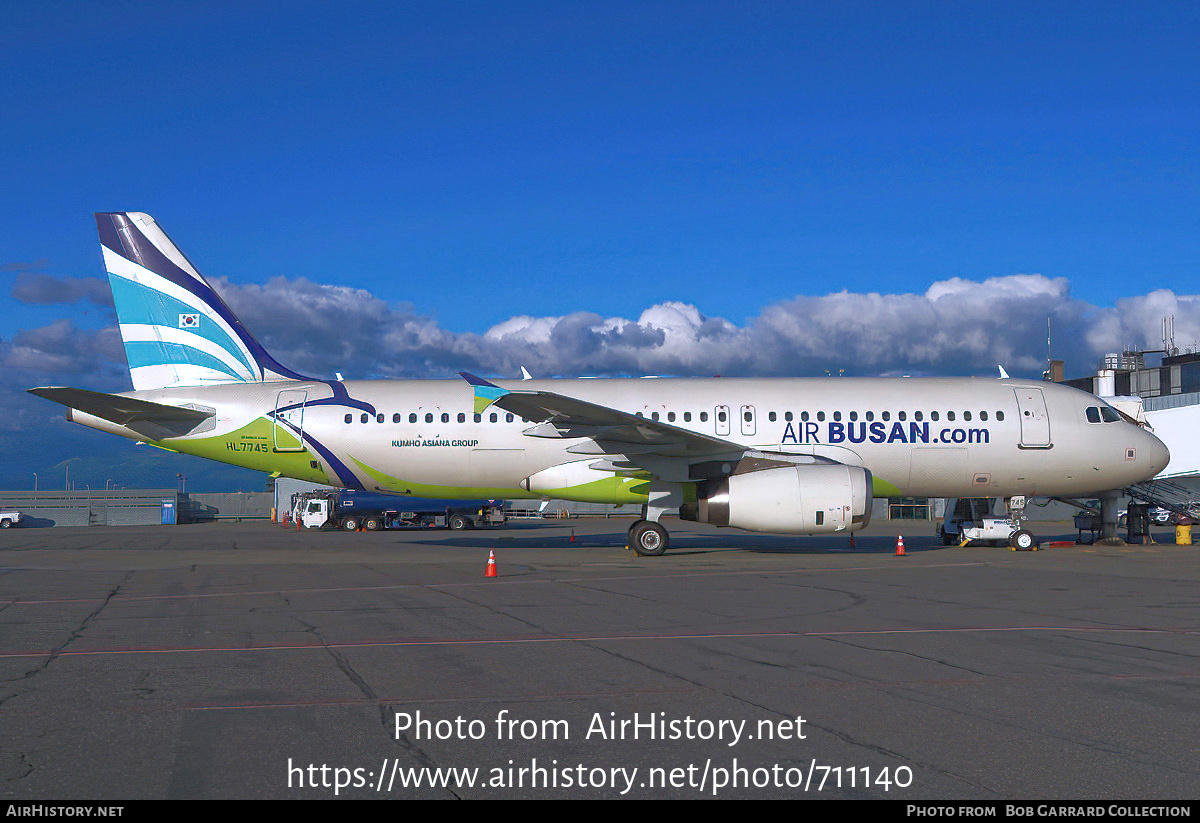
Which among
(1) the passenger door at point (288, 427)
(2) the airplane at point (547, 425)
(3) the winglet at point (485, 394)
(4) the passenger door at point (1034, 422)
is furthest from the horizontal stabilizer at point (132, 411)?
(4) the passenger door at point (1034, 422)

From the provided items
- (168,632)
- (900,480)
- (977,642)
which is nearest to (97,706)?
(168,632)

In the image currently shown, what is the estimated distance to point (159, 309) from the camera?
23031 millimetres

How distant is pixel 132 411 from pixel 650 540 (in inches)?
495

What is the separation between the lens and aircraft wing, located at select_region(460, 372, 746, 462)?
18688 millimetres

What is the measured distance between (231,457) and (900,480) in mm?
16478

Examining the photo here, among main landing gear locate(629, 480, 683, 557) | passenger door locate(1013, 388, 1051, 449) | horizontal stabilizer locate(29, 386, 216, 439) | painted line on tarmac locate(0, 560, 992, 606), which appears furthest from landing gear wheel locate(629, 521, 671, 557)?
horizontal stabilizer locate(29, 386, 216, 439)

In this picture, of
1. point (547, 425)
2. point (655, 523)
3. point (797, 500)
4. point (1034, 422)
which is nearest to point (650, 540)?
point (655, 523)

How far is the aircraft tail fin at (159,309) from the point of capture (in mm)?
22812

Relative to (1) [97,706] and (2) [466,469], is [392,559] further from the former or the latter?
(1) [97,706]

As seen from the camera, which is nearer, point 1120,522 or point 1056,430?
point 1056,430

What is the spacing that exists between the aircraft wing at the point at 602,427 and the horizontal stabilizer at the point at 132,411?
7.19 m

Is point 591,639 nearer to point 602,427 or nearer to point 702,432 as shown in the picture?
point 602,427
